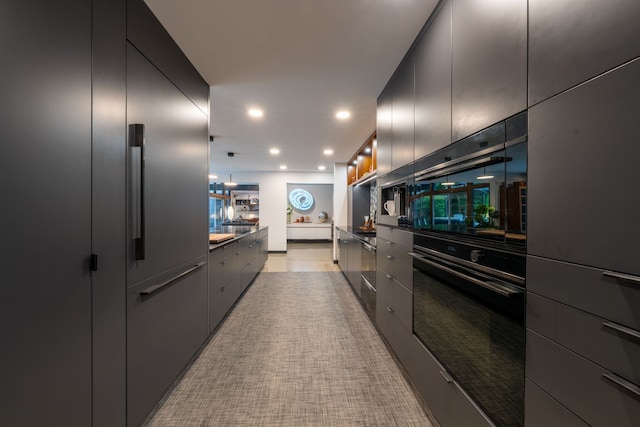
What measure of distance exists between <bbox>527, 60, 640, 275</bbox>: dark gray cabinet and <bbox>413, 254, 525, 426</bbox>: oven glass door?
27cm

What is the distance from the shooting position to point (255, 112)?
3082 mm

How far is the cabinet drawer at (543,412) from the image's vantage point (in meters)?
0.74

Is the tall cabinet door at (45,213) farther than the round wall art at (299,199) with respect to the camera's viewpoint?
No

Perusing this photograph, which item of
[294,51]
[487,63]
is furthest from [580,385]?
[294,51]

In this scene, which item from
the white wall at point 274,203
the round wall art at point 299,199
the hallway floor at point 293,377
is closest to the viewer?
the hallway floor at point 293,377

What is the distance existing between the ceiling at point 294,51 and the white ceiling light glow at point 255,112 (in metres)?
0.07

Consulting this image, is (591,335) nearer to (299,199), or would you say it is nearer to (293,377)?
(293,377)

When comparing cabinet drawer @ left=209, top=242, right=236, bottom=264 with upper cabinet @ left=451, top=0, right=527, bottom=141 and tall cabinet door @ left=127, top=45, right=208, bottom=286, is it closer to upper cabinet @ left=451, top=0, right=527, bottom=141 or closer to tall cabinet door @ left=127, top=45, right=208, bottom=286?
tall cabinet door @ left=127, top=45, right=208, bottom=286

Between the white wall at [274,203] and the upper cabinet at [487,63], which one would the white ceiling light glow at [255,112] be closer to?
the upper cabinet at [487,63]

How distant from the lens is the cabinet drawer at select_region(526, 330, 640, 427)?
606mm

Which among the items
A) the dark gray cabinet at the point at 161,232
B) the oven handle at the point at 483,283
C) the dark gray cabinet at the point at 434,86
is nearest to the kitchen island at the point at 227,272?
the dark gray cabinet at the point at 161,232

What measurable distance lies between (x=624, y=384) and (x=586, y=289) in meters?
0.21

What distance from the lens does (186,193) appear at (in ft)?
6.46

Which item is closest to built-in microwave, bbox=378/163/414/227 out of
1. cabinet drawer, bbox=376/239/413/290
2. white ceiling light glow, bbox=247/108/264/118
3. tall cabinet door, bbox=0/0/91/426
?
cabinet drawer, bbox=376/239/413/290
